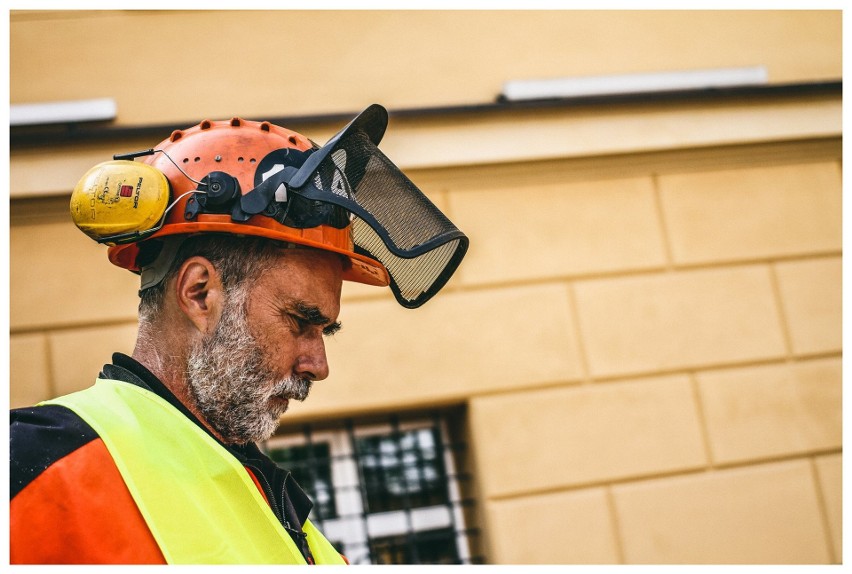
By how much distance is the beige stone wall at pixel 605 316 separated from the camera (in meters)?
4.23

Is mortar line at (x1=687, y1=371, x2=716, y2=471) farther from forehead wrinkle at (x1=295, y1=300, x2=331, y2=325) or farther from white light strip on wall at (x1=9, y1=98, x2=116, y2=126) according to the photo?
white light strip on wall at (x1=9, y1=98, x2=116, y2=126)

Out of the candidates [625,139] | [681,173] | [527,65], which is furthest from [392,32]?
[681,173]

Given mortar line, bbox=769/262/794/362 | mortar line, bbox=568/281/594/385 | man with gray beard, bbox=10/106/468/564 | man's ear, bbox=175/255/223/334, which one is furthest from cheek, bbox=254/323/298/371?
mortar line, bbox=769/262/794/362

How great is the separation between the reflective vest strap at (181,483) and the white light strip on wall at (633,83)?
10.3 ft

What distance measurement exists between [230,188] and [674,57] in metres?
3.45

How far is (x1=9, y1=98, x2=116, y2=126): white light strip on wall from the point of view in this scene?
4.16m

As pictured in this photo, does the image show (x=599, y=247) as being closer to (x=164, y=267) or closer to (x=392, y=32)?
(x=392, y=32)

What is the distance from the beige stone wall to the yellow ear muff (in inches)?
92.2

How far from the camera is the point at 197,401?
1959 mm

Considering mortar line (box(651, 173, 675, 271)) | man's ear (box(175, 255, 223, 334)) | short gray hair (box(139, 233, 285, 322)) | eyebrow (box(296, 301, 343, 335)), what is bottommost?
eyebrow (box(296, 301, 343, 335))

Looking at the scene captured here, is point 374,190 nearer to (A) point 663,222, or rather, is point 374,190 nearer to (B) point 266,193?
(B) point 266,193

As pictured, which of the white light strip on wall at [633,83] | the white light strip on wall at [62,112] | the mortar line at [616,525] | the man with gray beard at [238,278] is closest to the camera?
the man with gray beard at [238,278]

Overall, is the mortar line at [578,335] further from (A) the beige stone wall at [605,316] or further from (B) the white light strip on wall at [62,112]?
(B) the white light strip on wall at [62,112]

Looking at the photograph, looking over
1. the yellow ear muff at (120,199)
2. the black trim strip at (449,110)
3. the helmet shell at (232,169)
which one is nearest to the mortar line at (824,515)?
the black trim strip at (449,110)
